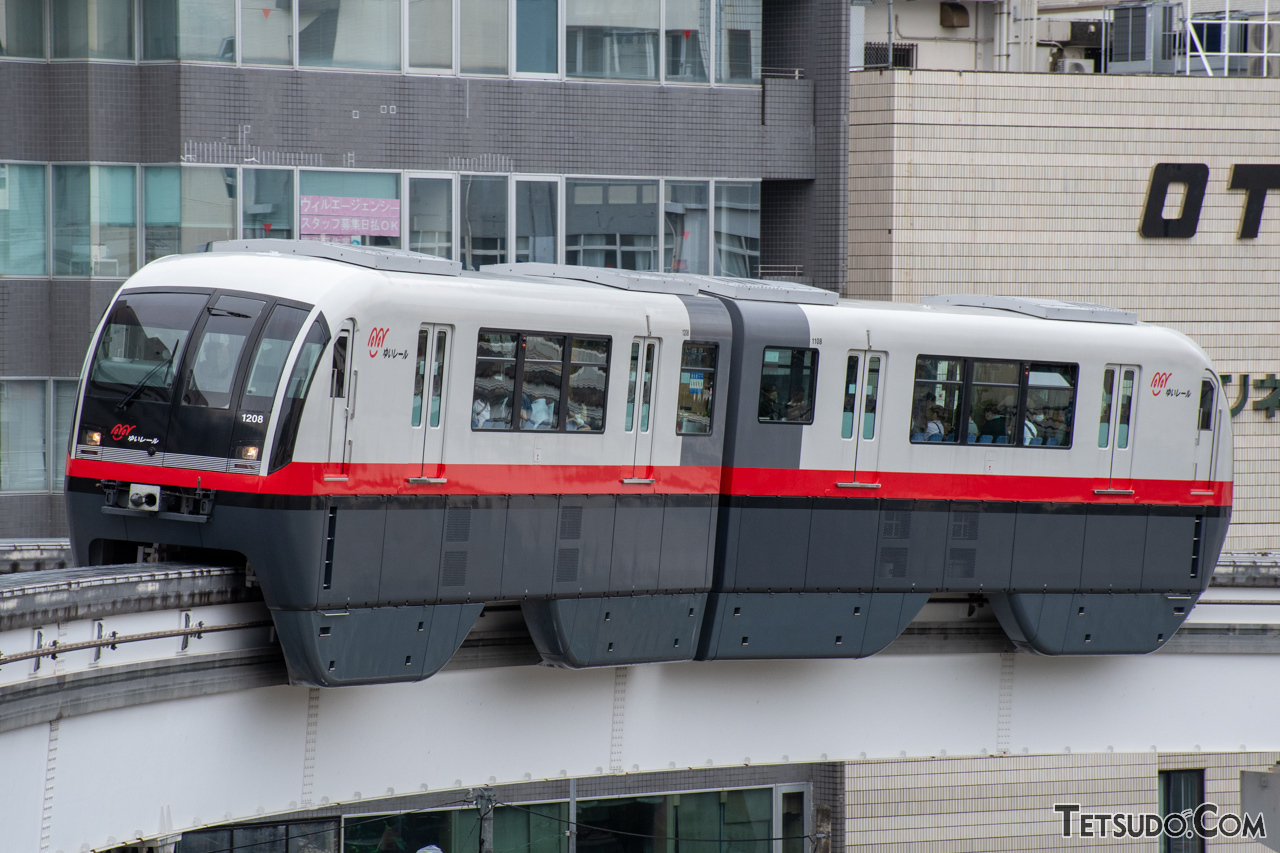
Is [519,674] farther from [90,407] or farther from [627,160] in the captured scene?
[627,160]

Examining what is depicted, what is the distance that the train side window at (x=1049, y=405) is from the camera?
578 inches

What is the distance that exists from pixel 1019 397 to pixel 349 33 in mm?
10709

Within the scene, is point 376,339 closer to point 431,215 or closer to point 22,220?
point 431,215

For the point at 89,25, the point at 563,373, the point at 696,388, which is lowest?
the point at 696,388

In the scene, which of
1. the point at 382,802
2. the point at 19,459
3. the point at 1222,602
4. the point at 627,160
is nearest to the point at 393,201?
the point at 627,160

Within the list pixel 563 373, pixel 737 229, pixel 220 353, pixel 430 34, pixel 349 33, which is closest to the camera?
pixel 220 353

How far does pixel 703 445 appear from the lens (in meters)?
13.2

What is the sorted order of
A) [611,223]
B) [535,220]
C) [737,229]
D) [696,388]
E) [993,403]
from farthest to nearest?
[737,229] < [611,223] < [535,220] < [993,403] < [696,388]

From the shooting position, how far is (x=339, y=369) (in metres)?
11.0

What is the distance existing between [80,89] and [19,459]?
485 centimetres

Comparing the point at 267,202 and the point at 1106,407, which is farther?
the point at 267,202

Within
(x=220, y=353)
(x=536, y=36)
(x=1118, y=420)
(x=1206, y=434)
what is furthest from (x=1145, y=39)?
(x=220, y=353)

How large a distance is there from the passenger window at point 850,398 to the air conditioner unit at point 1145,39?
51.3ft

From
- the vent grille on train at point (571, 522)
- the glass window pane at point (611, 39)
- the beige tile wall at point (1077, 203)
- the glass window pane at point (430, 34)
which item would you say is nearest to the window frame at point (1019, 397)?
the vent grille on train at point (571, 522)
